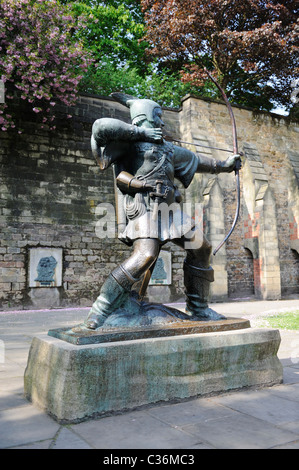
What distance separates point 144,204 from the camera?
10.4ft

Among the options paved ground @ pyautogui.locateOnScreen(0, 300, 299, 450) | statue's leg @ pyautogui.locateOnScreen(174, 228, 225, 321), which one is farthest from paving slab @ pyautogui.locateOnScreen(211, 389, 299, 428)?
statue's leg @ pyautogui.locateOnScreen(174, 228, 225, 321)

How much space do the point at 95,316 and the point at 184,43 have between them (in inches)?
589

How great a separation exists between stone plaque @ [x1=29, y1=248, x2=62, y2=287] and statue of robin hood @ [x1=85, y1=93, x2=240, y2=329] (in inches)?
287

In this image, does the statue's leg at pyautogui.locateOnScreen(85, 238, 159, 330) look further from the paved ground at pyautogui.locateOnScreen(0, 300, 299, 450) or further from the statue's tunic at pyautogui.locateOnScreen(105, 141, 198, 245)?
the paved ground at pyautogui.locateOnScreen(0, 300, 299, 450)

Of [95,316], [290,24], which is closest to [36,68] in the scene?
[95,316]

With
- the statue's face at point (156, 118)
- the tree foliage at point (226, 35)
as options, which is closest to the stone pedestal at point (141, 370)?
the statue's face at point (156, 118)

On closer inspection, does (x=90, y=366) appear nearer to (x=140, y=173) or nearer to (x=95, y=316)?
(x=95, y=316)

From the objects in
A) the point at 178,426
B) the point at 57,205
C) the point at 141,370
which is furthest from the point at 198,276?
the point at 57,205

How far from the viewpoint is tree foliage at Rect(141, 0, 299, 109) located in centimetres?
1438

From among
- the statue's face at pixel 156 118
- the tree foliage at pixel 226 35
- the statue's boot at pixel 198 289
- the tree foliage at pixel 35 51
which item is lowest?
the statue's boot at pixel 198 289

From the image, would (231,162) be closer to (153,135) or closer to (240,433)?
(153,135)

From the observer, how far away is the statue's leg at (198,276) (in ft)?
11.0

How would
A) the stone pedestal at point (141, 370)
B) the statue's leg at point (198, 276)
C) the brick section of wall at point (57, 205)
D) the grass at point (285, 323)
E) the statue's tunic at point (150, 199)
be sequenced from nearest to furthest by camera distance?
1. the stone pedestal at point (141, 370)
2. the statue's tunic at point (150, 199)
3. the statue's leg at point (198, 276)
4. the grass at point (285, 323)
5. the brick section of wall at point (57, 205)

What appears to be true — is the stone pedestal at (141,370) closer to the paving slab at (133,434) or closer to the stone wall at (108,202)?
the paving slab at (133,434)
